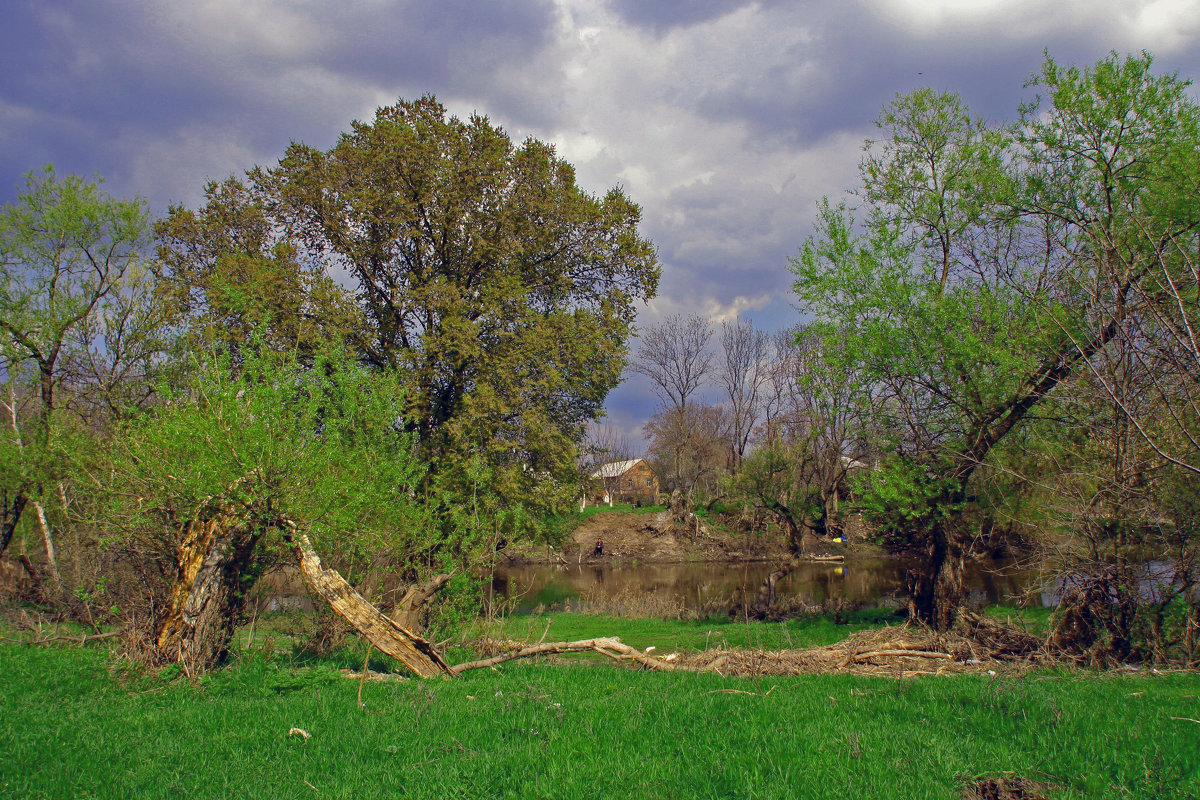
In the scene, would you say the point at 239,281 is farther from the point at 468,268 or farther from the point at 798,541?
the point at 798,541

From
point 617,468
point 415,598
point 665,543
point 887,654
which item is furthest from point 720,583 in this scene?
point 617,468

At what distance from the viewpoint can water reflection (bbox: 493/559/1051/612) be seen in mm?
23703

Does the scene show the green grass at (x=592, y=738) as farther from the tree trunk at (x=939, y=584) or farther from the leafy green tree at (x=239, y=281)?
the leafy green tree at (x=239, y=281)

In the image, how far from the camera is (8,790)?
15.4 ft

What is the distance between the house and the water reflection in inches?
1237

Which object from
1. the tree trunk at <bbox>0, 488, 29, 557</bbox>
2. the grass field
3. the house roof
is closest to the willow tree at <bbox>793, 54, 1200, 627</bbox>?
the grass field

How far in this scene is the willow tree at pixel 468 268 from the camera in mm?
17031

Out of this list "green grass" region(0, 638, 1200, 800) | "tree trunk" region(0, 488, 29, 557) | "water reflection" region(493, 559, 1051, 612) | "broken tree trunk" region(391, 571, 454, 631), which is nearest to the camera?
"green grass" region(0, 638, 1200, 800)

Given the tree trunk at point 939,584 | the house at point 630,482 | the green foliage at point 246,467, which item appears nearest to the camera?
the green foliage at point 246,467

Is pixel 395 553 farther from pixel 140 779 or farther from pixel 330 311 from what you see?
pixel 330 311

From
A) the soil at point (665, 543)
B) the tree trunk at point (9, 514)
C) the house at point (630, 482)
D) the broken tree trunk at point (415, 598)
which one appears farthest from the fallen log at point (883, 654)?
the house at point (630, 482)

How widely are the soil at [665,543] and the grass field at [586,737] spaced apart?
3522 cm

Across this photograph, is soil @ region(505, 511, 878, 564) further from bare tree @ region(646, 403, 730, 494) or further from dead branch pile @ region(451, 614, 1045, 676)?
dead branch pile @ region(451, 614, 1045, 676)

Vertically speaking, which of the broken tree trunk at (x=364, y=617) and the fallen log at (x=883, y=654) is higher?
the broken tree trunk at (x=364, y=617)
